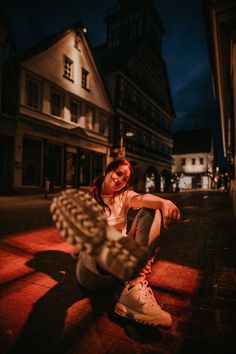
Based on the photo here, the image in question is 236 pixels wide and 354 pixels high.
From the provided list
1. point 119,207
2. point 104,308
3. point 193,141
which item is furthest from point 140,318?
point 193,141

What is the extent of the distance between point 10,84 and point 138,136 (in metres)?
14.8

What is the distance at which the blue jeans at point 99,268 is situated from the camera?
1.74 metres

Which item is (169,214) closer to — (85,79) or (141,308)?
(141,308)

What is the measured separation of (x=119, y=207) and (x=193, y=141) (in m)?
57.0

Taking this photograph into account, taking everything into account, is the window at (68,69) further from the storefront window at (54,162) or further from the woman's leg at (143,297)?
the woman's leg at (143,297)

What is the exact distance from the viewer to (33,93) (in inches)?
572

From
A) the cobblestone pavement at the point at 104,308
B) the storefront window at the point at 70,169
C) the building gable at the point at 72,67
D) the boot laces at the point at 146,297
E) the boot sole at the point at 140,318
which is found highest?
the building gable at the point at 72,67

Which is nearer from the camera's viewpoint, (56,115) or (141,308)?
(141,308)

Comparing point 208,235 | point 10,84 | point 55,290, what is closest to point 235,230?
point 208,235

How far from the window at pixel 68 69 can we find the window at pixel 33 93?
290 centimetres

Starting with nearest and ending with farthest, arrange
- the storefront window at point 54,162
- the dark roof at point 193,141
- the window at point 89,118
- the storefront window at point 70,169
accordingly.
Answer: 1. the storefront window at point 54,162
2. the storefront window at point 70,169
3. the window at point 89,118
4. the dark roof at point 193,141

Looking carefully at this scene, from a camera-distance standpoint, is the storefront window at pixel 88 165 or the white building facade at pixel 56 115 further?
the storefront window at pixel 88 165

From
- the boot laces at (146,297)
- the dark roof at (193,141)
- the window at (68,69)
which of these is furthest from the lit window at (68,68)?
the dark roof at (193,141)

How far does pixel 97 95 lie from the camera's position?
19656 mm
